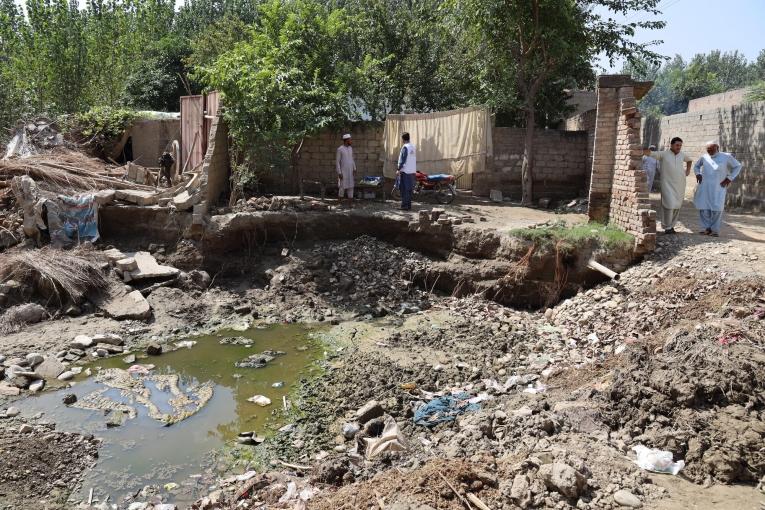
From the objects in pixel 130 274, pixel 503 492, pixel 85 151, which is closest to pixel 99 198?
pixel 130 274

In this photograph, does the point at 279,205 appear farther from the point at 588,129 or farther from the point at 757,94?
the point at 757,94

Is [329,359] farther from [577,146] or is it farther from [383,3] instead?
[383,3]

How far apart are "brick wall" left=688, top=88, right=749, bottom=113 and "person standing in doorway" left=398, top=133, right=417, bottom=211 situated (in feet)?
45.0

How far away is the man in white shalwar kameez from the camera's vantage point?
27.9ft

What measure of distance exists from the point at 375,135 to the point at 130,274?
247 inches

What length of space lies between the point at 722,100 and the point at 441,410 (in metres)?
22.4

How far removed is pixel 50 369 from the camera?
23.1ft

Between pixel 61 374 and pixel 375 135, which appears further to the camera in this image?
pixel 375 135

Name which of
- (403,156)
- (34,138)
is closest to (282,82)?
(403,156)

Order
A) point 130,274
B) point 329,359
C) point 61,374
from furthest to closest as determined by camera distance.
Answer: point 130,274
point 329,359
point 61,374

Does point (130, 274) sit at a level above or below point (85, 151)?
below

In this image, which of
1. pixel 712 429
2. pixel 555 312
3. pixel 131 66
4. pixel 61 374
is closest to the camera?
pixel 712 429

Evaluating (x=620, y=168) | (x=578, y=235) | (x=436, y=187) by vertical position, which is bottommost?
(x=578, y=235)

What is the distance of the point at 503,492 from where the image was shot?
3.88 meters
